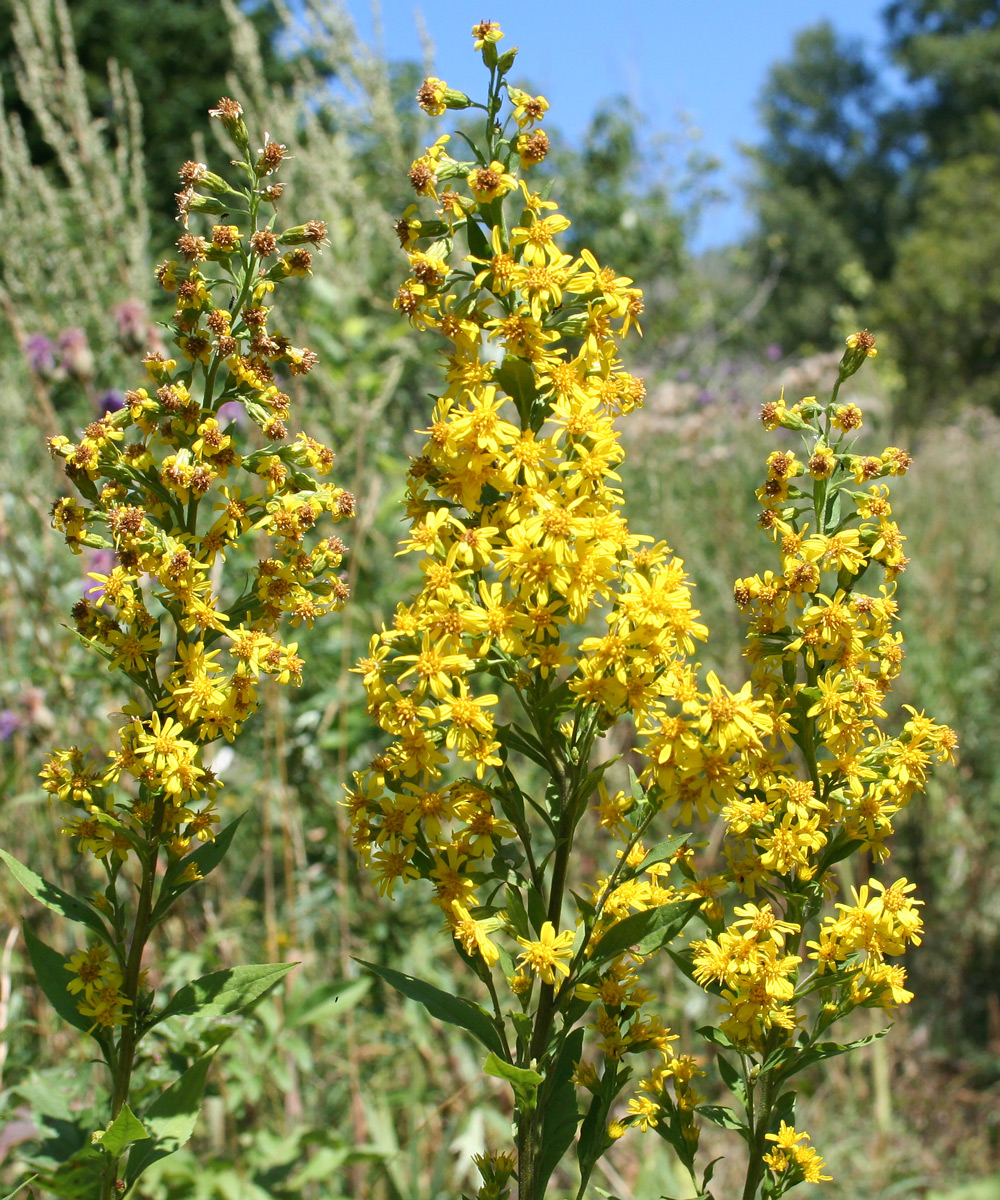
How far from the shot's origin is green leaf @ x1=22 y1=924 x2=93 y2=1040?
4.60 ft

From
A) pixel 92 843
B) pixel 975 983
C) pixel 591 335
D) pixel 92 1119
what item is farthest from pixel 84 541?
pixel 975 983

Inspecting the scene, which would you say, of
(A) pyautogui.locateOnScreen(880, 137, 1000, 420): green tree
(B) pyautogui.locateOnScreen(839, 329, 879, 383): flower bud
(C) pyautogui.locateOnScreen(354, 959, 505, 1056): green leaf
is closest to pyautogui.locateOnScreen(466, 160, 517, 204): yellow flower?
(B) pyautogui.locateOnScreen(839, 329, 879, 383): flower bud

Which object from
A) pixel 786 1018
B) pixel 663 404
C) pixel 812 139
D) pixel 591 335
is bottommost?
pixel 786 1018

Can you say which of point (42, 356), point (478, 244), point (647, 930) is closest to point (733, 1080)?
point (647, 930)

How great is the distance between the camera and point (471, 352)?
1354mm

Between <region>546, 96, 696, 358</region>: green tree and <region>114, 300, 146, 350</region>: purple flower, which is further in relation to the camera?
<region>546, 96, 696, 358</region>: green tree

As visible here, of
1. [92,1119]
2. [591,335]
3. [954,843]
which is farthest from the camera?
[954,843]

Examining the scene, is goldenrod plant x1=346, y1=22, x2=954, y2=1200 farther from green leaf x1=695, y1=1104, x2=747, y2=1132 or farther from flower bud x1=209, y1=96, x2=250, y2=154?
flower bud x1=209, y1=96, x2=250, y2=154

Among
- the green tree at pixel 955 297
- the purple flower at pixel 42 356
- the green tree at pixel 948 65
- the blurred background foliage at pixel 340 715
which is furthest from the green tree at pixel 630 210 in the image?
the green tree at pixel 948 65

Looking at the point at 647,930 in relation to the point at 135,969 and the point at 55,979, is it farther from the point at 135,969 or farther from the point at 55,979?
the point at 55,979

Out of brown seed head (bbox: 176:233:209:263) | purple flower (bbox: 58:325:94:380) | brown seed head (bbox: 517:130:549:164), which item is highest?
purple flower (bbox: 58:325:94:380)

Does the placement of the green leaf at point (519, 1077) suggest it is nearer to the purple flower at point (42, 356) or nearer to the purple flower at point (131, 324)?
the purple flower at point (131, 324)

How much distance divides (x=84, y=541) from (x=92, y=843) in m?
0.41

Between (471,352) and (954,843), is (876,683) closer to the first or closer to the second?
(471,352)
